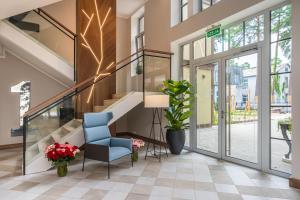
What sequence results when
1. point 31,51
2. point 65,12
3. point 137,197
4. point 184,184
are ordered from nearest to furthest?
1. point 137,197
2. point 184,184
3. point 31,51
4. point 65,12

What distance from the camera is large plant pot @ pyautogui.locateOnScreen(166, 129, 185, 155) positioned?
554 centimetres

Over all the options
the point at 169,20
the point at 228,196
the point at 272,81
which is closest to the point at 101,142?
the point at 228,196

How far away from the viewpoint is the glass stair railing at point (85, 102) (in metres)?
4.33

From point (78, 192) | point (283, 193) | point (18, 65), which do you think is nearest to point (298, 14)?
point (283, 193)

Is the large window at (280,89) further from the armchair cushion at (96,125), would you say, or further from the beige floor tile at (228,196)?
the armchair cushion at (96,125)

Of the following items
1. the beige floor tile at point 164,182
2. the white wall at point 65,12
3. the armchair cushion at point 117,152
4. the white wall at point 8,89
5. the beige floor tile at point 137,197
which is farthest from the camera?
the white wall at point 65,12

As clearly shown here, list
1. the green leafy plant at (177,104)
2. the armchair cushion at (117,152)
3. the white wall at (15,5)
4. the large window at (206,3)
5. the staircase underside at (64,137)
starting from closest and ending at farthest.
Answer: the white wall at (15,5) → the armchair cushion at (117,152) → the staircase underside at (64,137) → the large window at (206,3) → the green leafy plant at (177,104)

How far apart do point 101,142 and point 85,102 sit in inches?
58.9

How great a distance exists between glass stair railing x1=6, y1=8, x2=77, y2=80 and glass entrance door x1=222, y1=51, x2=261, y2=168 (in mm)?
4195

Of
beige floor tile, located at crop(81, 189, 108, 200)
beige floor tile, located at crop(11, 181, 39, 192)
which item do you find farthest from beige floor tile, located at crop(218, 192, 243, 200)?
beige floor tile, located at crop(11, 181, 39, 192)

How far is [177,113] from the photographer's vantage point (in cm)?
559

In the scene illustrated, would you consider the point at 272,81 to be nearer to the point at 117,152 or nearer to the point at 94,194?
the point at 117,152

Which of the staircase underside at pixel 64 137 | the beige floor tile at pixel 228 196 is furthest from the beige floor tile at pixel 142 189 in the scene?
the staircase underside at pixel 64 137

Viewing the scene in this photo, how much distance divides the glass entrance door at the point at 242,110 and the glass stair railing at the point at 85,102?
1.98m
